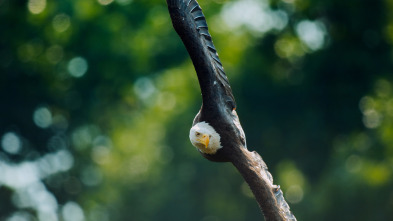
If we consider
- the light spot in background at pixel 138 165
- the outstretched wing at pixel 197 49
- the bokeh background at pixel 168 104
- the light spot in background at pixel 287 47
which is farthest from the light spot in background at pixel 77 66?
the outstretched wing at pixel 197 49

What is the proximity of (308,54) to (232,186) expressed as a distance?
4.01 metres

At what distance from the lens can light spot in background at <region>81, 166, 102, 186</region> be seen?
22500 mm

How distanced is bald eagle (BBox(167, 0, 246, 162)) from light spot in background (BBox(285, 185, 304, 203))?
45.6ft

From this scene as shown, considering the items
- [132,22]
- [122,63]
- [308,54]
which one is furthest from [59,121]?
[308,54]

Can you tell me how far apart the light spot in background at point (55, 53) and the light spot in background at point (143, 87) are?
75.4 inches

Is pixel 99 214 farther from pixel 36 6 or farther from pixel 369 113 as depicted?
pixel 369 113

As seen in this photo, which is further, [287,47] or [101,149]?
[101,149]

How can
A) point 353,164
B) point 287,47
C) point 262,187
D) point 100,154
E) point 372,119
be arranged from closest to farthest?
point 262,187, point 353,164, point 287,47, point 372,119, point 100,154

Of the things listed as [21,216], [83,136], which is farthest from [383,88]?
[21,216]

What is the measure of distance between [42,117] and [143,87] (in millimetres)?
3329

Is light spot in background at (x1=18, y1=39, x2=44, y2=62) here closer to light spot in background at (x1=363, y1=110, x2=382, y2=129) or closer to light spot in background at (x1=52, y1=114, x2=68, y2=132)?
light spot in background at (x1=52, y1=114, x2=68, y2=132)

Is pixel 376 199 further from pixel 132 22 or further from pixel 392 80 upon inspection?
pixel 132 22

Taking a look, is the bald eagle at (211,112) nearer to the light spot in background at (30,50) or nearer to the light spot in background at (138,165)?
the light spot in background at (30,50)

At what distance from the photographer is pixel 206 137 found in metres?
6.76
